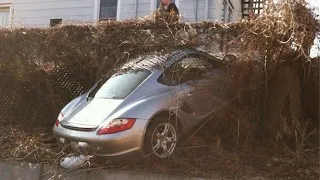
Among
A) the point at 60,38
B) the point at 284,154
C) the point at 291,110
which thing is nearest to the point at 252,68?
the point at 291,110

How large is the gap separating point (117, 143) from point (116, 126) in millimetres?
226

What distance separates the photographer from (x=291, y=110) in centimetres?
614

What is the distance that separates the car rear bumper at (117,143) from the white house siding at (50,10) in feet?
23.5

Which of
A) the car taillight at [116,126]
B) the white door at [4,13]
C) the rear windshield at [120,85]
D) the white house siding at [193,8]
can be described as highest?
the white door at [4,13]

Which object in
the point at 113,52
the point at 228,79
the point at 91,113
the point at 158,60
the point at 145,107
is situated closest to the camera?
the point at 145,107

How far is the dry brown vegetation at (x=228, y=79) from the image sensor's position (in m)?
5.59

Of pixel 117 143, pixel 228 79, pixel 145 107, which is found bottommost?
pixel 117 143

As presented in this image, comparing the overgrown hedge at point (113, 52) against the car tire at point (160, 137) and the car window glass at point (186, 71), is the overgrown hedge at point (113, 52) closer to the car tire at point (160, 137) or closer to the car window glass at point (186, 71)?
the car window glass at point (186, 71)

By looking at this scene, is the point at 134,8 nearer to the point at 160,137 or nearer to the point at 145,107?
the point at 145,107

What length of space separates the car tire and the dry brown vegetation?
15cm

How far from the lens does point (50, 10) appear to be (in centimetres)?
1275

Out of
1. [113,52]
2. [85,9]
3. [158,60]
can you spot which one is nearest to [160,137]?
[158,60]

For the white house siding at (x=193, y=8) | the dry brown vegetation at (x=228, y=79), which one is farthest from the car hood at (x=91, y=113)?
the white house siding at (x=193, y=8)

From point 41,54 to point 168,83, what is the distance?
2.81m
